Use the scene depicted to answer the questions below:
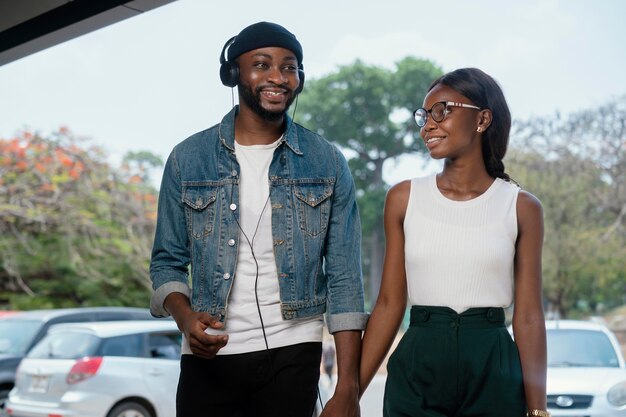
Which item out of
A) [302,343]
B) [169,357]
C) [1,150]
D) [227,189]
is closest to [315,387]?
[302,343]

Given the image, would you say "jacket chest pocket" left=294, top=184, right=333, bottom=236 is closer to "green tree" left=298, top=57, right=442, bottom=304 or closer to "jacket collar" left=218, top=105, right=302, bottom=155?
"jacket collar" left=218, top=105, right=302, bottom=155

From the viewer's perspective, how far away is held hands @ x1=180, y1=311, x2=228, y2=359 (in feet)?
7.25

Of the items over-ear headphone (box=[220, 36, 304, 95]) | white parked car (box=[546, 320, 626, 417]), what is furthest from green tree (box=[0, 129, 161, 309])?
over-ear headphone (box=[220, 36, 304, 95])

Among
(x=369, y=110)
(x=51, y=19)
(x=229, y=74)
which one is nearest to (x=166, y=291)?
(x=229, y=74)

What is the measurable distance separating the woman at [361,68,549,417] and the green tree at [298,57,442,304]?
1521 cm

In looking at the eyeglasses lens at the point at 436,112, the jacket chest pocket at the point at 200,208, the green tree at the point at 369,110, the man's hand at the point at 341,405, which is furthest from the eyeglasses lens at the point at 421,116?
the green tree at the point at 369,110

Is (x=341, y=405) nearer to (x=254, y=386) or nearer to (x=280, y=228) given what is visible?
(x=254, y=386)

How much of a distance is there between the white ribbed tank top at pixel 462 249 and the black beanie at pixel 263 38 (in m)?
0.55

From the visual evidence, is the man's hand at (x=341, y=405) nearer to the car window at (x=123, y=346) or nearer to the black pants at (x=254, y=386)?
the black pants at (x=254, y=386)

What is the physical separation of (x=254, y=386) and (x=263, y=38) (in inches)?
35.1

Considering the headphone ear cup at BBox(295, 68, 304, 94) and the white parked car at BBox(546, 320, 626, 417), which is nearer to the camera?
the headphone ear cup at BBox(295, 68, 304, 94)

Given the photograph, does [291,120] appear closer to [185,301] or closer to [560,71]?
[185,301]

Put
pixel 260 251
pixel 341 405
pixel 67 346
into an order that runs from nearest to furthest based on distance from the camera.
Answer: pixel 341 405
pixel 260 251
pixel 67 346

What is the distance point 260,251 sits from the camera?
240cm
